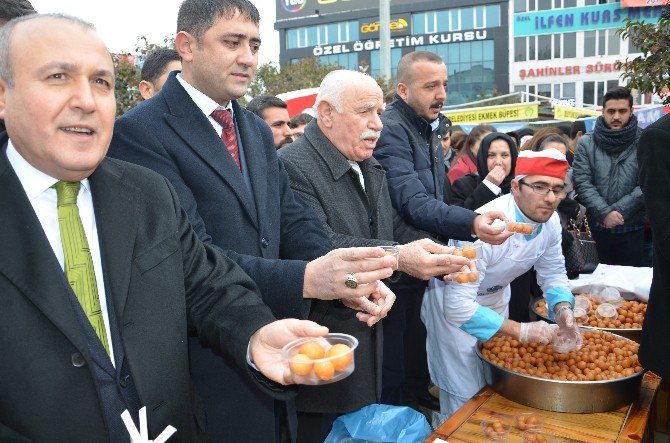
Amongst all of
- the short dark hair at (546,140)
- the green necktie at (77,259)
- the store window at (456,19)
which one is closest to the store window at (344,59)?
the store window at (456,19)

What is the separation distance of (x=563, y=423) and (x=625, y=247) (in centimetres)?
422

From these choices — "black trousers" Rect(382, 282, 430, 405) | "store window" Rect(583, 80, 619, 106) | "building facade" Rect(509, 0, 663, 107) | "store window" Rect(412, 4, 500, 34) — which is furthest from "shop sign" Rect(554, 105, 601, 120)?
"store window" Rect(412, 4, 500, 34)

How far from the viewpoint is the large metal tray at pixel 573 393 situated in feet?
7.67

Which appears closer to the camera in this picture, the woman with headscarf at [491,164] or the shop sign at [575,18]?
the woman with headscarf at [491,164]

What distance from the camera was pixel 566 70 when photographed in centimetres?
4800

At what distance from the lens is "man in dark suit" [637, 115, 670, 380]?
2.23 m

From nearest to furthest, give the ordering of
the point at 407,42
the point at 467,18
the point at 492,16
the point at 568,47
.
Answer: the point at 568,47 < the point at 492,16 < the point at 467,18 < the point at 407,42

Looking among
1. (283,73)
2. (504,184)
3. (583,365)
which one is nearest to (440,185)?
(504,184)

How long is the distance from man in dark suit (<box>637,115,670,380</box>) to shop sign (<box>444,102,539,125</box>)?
13390 millimetres

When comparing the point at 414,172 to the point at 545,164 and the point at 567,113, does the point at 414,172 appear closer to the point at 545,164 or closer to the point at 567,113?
the point at 545,164

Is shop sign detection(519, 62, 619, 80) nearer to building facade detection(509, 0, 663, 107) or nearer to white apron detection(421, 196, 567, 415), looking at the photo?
building facade detection(509, 0, 663, 107)

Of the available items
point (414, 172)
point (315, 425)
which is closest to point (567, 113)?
point (414, 172)

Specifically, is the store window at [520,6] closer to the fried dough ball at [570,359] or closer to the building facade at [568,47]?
the building facade at [568,47]

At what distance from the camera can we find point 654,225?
228 centimetres
